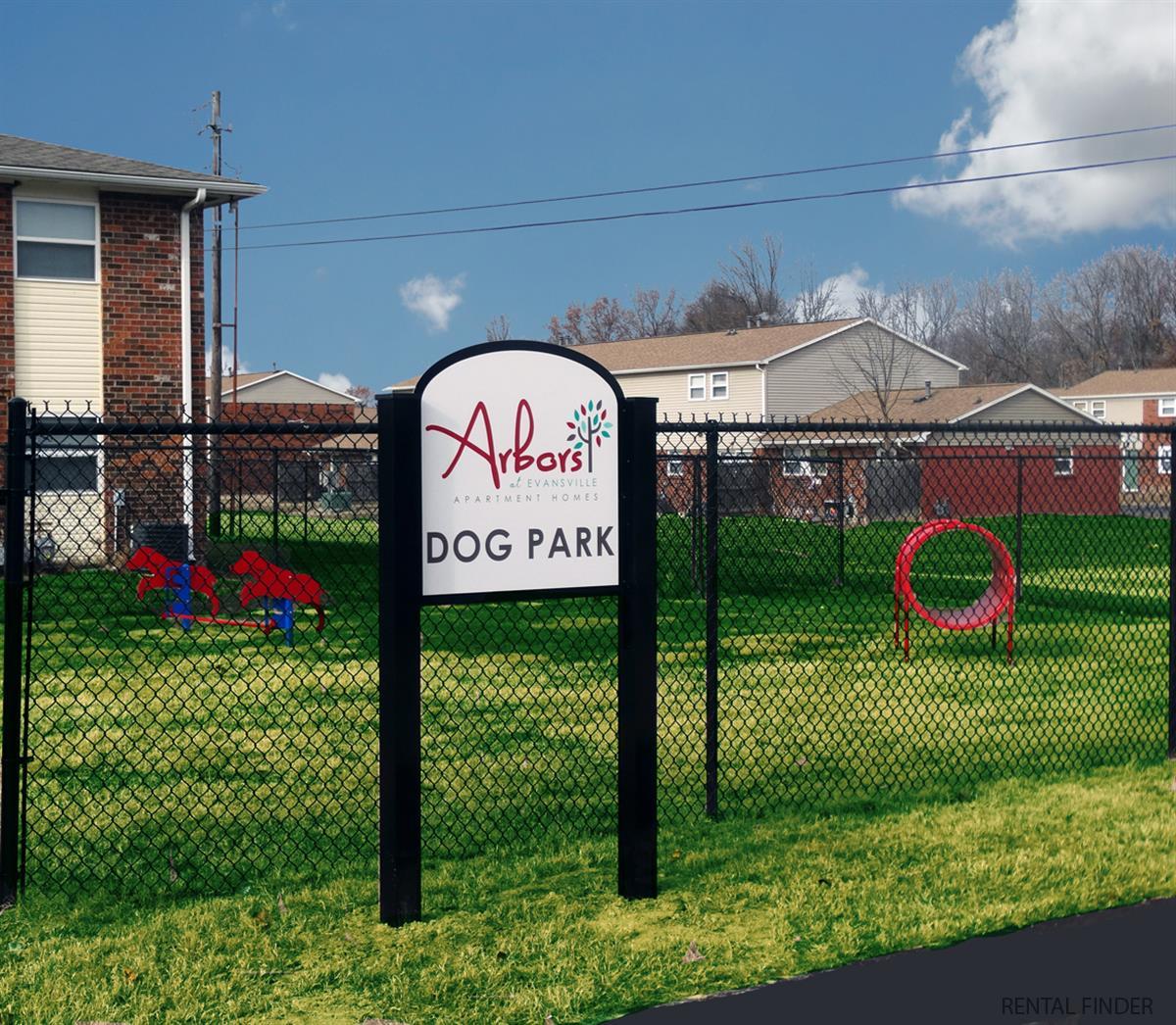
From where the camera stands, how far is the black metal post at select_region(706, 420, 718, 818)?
6195mm

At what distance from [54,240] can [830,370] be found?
106 ft

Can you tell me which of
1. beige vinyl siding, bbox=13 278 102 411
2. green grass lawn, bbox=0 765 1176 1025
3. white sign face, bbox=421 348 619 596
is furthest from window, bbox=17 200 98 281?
white sign face, bbox=421 348 619 596

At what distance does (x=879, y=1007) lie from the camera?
421 cm

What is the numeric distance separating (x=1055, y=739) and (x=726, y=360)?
37946mm

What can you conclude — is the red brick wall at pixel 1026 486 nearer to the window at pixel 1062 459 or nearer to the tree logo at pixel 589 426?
the window at pixel 1062 459

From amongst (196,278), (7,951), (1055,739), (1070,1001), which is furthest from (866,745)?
(196,278)

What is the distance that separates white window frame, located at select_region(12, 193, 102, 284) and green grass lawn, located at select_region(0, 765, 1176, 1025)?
1583cm

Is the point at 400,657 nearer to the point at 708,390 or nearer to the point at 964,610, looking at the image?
the point at 964,610

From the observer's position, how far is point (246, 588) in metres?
13.6

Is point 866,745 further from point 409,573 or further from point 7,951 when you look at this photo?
point 7,951

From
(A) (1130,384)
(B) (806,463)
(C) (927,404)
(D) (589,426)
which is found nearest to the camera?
(D) (589,426)

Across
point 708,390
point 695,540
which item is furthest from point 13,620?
point 708,390

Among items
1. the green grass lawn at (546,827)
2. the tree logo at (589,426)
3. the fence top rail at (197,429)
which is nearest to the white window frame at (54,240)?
the green grass lawn at (546,827)

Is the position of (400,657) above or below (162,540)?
below
